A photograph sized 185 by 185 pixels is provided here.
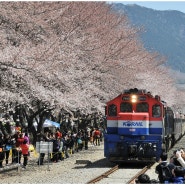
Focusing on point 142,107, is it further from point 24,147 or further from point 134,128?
point 24,147

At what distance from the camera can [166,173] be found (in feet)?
37.3

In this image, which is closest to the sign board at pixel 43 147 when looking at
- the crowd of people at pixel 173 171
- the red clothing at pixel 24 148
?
the red clothing at pixel 24 148

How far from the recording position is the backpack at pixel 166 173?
1122 cm

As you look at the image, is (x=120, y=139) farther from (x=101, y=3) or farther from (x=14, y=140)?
(x=101, y=3)

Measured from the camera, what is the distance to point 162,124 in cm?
2175

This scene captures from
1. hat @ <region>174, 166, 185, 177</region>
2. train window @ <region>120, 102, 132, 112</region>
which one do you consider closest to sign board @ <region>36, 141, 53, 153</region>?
train window @ <region>120, 102, 132, 112</region>

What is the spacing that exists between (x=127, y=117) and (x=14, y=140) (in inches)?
207

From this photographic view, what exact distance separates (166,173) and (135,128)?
33.4 ft

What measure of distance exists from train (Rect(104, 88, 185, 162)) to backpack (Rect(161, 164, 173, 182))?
9.64m

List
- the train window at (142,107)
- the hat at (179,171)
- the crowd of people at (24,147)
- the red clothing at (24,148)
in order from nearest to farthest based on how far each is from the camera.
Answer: the hat at (179,171) → the red clothing at (24,148) → the crowd of people at (24,147) → the train window at (142,107)

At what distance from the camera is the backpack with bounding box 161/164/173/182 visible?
1122cm

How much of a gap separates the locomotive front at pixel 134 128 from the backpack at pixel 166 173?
9644 millimetres

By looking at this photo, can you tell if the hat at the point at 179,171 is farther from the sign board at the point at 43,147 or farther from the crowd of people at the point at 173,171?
the sign board at the point at 43,147

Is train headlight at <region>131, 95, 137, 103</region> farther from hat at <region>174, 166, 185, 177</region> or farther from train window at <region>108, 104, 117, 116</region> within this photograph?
hat at <region>174, 166, 185, 177</region>
